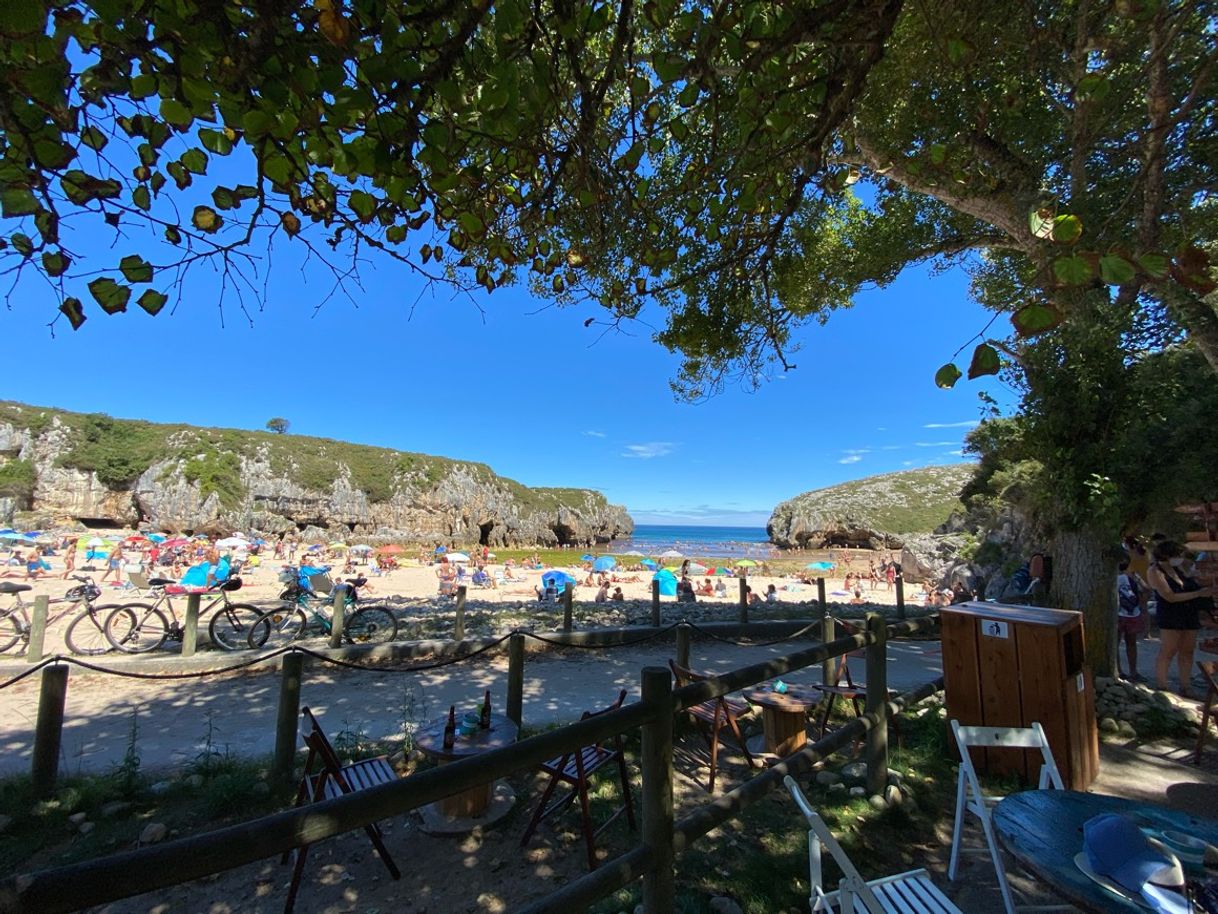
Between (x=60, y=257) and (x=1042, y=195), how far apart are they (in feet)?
22.5

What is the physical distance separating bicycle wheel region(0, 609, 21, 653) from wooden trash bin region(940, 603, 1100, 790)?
40.5 ft

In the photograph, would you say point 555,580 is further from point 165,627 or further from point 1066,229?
Answer: point 1066,229

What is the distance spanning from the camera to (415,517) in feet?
179

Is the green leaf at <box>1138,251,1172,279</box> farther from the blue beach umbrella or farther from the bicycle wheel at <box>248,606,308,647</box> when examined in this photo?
the blue beach umbrella

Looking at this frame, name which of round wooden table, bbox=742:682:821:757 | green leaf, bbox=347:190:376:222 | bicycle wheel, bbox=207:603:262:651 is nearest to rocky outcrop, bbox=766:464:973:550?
round wooden table, bbox=742:682:821:757

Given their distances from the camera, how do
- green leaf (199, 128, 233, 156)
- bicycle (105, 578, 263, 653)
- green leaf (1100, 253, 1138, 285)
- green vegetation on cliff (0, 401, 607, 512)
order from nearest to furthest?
green leaf (1100, 253, 1138, 285) < green leaf (199, 128, 233, 156) < bicycle (105, 578, 263, 653) < green vegetation on cliff (0, 401, 607, 512)

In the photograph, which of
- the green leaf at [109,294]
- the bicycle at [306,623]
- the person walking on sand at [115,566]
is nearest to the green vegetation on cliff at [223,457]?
the person walking on sand at [115,566]

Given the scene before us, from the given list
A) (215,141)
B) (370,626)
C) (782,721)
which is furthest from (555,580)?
(215,141)

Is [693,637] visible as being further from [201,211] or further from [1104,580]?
[201,211]

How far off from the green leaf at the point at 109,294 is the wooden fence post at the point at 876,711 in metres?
4.34

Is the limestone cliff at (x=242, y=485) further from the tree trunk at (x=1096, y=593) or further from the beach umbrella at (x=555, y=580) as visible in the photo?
the tree trunk at (x=1096, y=593)

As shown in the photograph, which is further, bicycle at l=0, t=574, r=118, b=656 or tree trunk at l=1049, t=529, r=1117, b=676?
bicycle at l=0, t=574, r=118, b=656

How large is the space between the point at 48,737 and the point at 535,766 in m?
3.96

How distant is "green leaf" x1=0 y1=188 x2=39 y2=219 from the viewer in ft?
4.78
